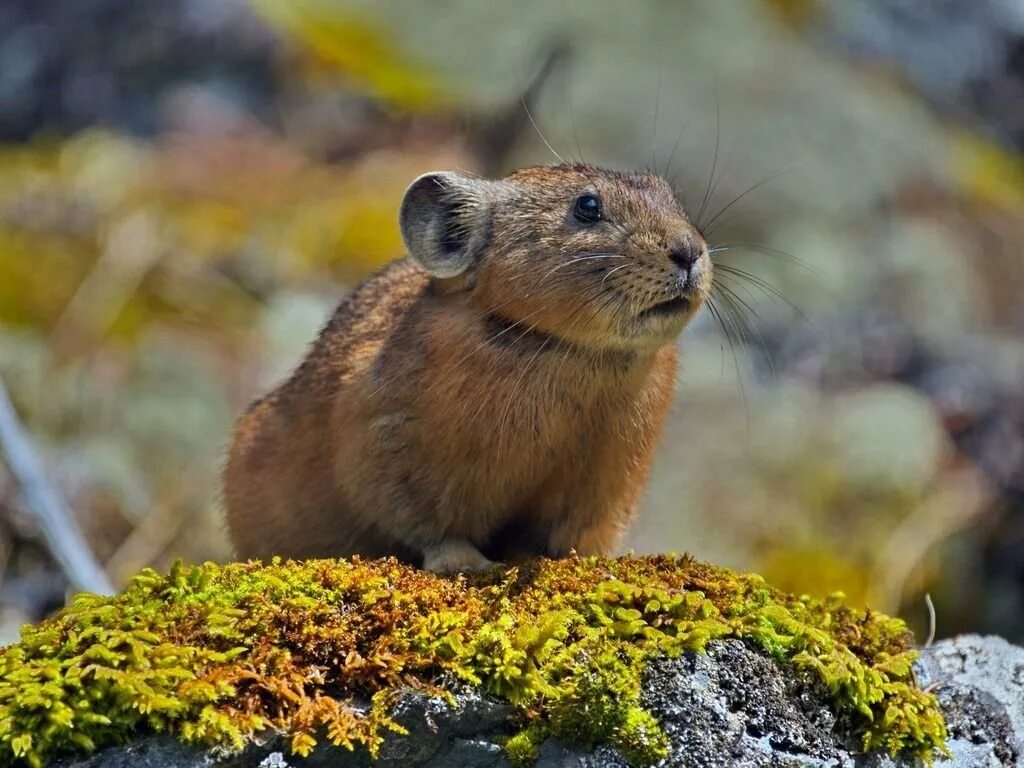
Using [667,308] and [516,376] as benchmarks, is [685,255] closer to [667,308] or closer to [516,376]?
[667,308]

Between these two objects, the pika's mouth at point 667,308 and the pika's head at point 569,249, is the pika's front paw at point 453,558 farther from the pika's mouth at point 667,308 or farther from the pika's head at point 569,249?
the pika's mouth at point 667,308

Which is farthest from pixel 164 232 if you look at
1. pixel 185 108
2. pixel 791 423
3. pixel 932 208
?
pixel 932 208

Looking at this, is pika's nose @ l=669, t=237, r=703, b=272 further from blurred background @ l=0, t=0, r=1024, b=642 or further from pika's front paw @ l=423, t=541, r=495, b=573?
blurred background @ l=0, t=0, r=1024, b=642

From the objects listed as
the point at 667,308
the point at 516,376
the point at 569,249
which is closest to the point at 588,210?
the point at 569,249

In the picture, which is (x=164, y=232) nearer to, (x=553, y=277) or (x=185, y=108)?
(x=185, y=108)

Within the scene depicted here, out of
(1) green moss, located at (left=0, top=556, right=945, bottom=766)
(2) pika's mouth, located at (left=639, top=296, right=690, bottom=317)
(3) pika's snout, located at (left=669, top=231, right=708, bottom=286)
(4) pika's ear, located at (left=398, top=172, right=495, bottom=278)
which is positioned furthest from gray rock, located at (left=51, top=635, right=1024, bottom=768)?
(4) pika's ear, located at (left=398, top=172, right=495, bottom=278)

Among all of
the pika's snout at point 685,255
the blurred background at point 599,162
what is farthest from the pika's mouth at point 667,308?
the blurred background at point 599,162

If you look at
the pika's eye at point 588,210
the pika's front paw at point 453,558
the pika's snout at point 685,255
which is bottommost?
the pika's front paw at point 453,558
